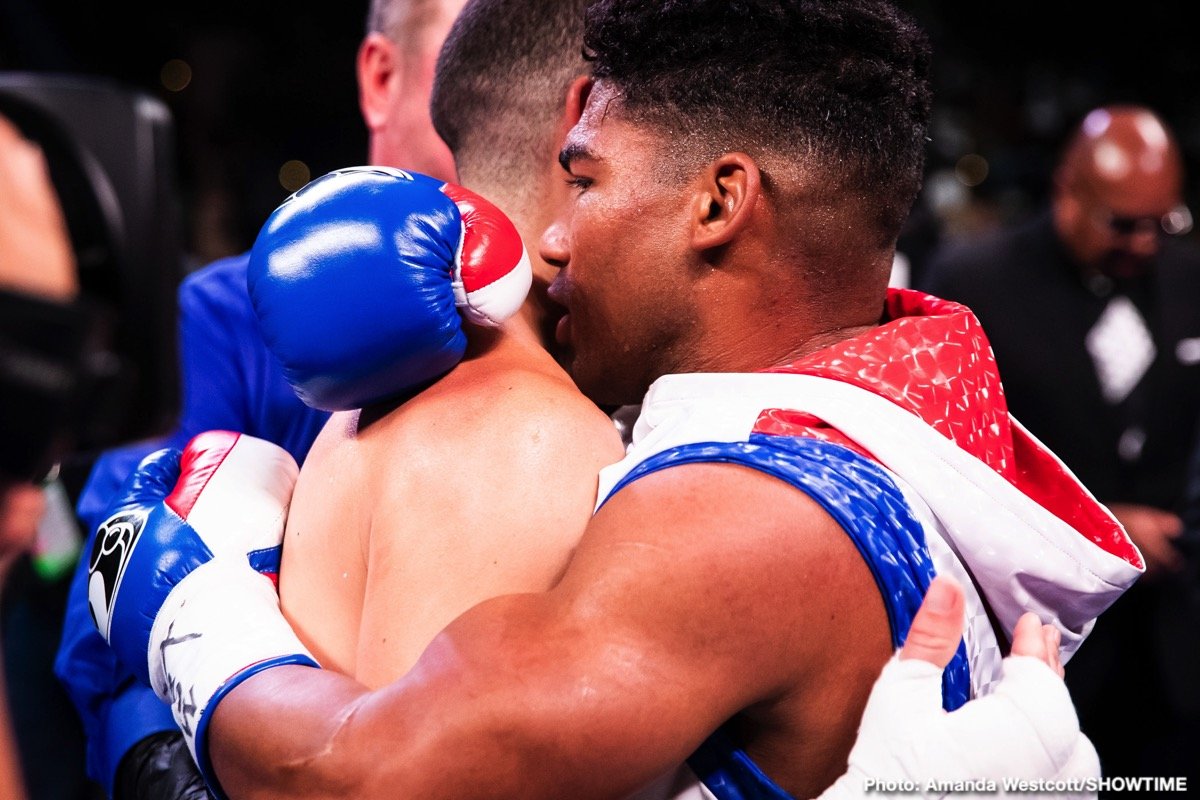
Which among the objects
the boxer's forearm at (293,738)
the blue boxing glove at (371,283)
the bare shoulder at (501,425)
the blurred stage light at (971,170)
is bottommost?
the blurred stage light at (971,170)

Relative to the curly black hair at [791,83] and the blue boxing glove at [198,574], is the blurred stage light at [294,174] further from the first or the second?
the curly black hair at [791,83]

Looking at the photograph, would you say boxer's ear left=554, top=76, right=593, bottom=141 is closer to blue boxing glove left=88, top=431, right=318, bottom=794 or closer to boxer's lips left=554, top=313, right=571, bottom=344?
boxer's lips left=554, top=313, right=571, bottom=344

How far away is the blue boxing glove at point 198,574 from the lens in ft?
3.94

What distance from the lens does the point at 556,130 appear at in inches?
63.2

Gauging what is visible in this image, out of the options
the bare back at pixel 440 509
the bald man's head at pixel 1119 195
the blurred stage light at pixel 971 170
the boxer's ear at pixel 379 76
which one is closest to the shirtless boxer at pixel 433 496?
the bare back at pixel 440 509

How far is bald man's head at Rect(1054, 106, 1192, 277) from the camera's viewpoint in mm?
3661

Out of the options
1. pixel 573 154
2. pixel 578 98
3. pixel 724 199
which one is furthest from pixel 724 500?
pixel 578 98

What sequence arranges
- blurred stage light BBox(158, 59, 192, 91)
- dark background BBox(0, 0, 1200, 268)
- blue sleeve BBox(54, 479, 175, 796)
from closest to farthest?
blue sleeve BBox(54, 479, 175, 796) → dark background BBox(0, 0, 1200, 268) → blurred stage light BBox(158, 59, 192, 91)

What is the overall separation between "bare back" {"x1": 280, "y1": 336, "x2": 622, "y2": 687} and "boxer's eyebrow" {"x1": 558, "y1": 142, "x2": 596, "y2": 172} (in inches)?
9.1

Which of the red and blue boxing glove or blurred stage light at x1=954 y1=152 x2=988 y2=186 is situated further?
blurred stage light at x1=954 y1=152 x2=988 y2=186

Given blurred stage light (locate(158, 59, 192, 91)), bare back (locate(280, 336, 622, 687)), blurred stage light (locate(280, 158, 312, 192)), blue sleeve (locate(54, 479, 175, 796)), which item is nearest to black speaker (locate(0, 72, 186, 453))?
bare back (locate(280, 336, 622, 687))

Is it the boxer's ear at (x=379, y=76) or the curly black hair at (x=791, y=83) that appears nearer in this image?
the curly black hair at (x=791, y=83)

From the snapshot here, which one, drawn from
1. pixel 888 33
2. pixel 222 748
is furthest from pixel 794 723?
pixel 888 33

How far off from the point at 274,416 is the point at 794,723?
1.06 m
